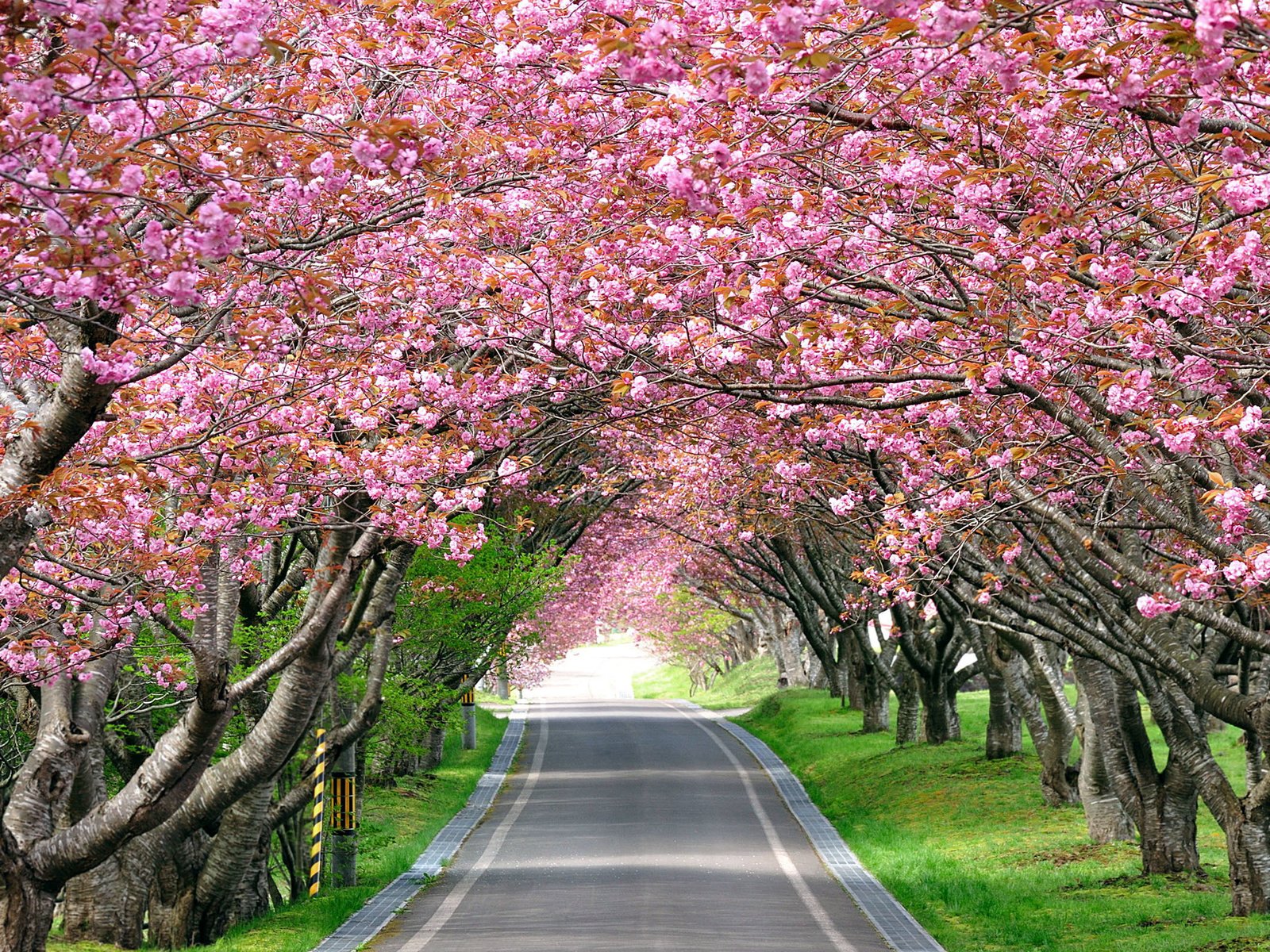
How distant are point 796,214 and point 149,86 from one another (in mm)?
4298

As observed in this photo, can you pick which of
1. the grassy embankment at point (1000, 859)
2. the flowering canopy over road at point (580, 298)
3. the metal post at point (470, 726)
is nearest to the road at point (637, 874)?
the grassy embankment at point (1000, 859)

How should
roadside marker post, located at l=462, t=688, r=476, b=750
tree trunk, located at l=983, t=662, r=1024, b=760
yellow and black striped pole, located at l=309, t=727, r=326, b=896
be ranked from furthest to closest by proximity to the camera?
roadside marker post, located at l=462, t=688, r=476, b=750
tree trunk, located at l=983, t=662, r=1024, b=760
yellow and black striped pole, located at l=309, t=727, r=326, b=896

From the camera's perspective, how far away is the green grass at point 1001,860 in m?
13.0

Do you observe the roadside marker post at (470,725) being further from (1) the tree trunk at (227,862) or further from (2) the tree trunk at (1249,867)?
(2) the tree trunk at (1249,867)

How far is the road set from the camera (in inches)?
531

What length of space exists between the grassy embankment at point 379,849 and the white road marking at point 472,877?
915 mm

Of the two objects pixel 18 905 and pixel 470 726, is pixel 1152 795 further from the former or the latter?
pixel 470 726

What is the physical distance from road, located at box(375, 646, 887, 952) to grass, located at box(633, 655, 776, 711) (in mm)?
28439

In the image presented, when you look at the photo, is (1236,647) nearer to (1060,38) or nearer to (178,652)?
(1060,38)

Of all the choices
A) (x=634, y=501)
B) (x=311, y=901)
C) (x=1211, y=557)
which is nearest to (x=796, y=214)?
(x=1211, y=557)

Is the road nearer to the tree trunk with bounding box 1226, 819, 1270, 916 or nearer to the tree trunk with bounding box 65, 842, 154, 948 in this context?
the tree trunk with bounding box 65, 842, 154, 948

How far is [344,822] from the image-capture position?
17.1 metres

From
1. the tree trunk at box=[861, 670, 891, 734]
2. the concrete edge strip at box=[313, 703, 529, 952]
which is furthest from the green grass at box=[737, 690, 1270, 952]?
the concrete edge strip at box=[313, 703, 529, 952]

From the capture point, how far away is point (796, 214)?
8633 mm
